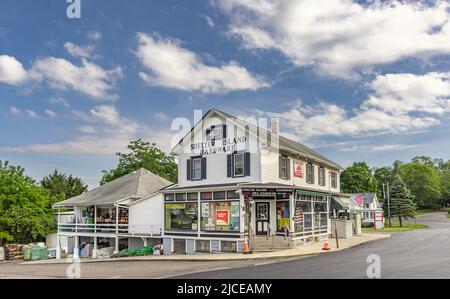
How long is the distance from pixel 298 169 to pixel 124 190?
13209 mm

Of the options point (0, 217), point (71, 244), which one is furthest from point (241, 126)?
point (0, 217)

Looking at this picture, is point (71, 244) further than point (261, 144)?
Yes

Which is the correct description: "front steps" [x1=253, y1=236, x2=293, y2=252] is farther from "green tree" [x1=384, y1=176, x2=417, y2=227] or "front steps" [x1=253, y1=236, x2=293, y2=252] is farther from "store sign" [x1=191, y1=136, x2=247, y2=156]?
"green tree" [x1=384, y1=176, x2=417, y2=227]

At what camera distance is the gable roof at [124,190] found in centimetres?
3148

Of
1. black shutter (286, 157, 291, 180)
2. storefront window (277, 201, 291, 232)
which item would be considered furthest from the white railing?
black shutter (286, 157, 291, 180)

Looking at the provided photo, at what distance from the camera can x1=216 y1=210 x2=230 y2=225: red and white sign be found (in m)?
23.9

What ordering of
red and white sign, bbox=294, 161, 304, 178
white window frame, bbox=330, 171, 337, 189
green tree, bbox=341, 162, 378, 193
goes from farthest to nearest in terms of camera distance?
1. green tree, bbox=341, 162, 378, 193
2. white window frame, bbox=330, 171, 337, 189
3. red and white sign, bbox=294, 161, 304, 178

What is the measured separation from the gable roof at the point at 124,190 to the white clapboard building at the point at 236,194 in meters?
4.97

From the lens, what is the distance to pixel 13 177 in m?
38.9

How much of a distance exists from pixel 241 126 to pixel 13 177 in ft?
79.4

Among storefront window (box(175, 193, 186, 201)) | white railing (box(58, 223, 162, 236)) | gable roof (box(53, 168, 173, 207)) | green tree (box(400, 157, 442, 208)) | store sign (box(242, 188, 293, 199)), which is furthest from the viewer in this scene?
green tree (box(400, 157, 442, 208))

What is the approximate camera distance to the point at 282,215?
24.9 metres

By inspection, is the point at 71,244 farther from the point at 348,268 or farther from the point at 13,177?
the point at 348,268
